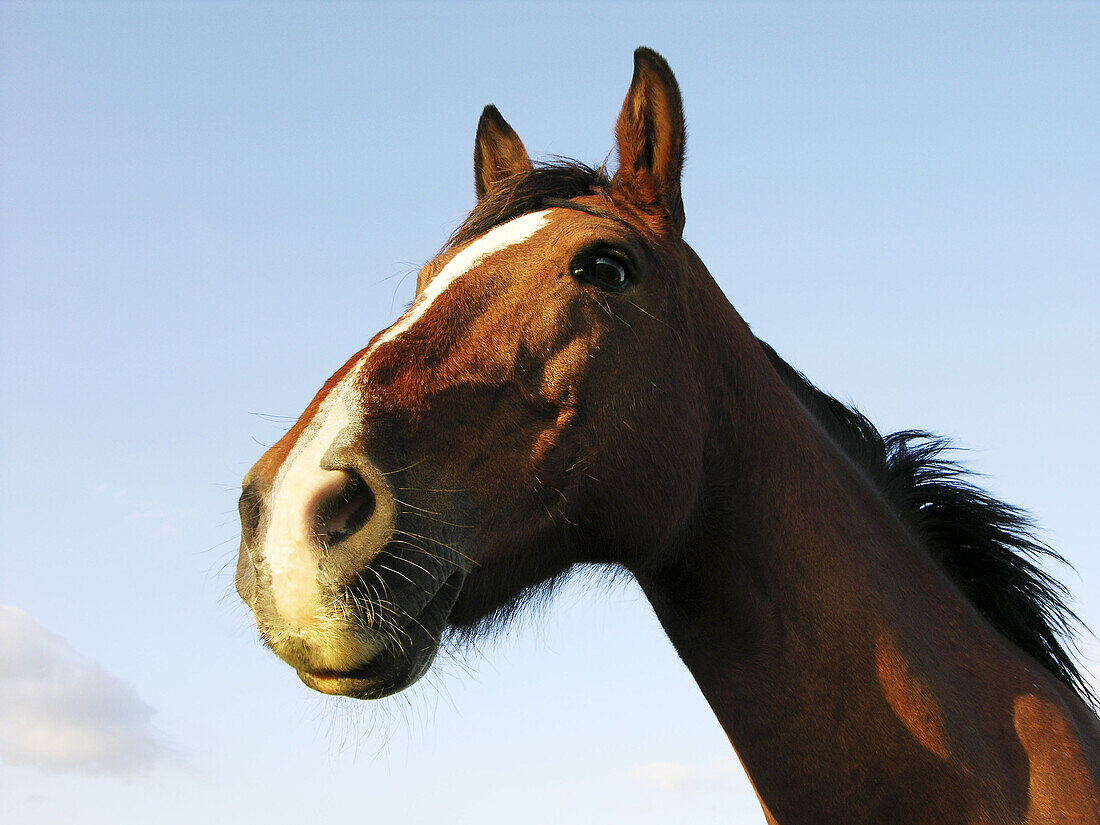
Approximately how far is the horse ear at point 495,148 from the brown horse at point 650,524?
2.63 ft

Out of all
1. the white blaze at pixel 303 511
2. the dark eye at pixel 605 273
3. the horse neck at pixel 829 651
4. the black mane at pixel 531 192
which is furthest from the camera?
the black mane at pixel 531 192

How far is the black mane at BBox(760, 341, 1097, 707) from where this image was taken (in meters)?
3.51

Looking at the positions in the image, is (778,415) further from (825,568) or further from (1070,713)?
(1070,713)

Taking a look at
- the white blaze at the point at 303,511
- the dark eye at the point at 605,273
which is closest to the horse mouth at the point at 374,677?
the white blaze at the point at 303,511

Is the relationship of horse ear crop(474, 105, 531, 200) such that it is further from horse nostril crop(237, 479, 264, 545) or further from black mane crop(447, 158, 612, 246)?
horse nostril crop(237, 479, 264, 545)

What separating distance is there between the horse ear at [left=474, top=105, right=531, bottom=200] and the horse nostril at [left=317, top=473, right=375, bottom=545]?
2252mm

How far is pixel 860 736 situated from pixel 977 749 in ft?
1.32

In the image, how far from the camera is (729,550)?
3090mm

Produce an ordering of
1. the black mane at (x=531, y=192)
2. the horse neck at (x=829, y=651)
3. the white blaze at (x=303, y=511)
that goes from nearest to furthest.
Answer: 1. the white blaze at (x=303, y=511)
2. the horse neck at (x=829, y=651)
3. the black mane at (x=531, y=192)

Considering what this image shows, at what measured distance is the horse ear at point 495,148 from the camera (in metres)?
4.21

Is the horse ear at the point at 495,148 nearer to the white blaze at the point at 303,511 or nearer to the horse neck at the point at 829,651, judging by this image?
the horse neck at the point at 829,651

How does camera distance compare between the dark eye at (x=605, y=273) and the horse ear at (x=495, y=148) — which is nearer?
the dark eye at (x=605, y=273)

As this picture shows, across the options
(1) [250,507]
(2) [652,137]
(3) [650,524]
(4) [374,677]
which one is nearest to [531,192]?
(2) [652,137]

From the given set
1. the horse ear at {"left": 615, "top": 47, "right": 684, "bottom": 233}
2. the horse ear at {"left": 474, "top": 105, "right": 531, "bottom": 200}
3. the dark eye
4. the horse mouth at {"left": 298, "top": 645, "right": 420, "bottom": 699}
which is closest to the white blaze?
the horse mouth at {"left": 298, "top": 645, "right": 420, "bottom": 699}
